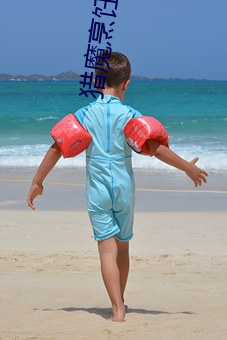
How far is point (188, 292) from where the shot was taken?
17.0 feet

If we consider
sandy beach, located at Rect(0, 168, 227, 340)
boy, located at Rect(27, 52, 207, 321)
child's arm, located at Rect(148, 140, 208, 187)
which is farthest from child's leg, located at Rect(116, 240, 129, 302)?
child's arm, located at Rect(148, 140, 208, 187)

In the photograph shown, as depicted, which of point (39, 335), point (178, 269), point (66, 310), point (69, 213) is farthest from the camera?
point (69, 213)

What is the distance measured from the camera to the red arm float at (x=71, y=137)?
13.6ft

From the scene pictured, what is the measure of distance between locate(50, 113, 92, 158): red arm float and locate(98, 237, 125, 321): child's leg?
505 mm

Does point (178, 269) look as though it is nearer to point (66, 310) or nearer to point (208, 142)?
point (66, 310)

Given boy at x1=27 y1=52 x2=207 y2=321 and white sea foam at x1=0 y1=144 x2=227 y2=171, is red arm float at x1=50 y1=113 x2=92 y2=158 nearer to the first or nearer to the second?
boy at x1=27 y1=52 x2=207 y2=321

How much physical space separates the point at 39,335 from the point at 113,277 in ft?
1.63

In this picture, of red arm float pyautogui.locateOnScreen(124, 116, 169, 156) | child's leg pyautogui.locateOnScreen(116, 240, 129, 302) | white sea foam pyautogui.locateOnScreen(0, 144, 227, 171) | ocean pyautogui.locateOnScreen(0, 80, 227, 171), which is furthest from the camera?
ocean pyautogui.locateOnScreen(0, 80, 227, 171)

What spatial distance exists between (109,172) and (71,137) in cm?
27

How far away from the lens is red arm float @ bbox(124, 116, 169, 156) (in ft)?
13.3

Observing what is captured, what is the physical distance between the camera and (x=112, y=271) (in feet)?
13.6

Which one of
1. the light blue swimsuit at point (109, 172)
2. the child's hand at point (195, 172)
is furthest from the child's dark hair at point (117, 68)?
the child's hand at point (195, 172)

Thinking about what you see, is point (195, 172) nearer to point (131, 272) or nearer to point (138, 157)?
point (131, 272)

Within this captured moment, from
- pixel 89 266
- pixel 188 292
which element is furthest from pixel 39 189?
pixel 89 266
